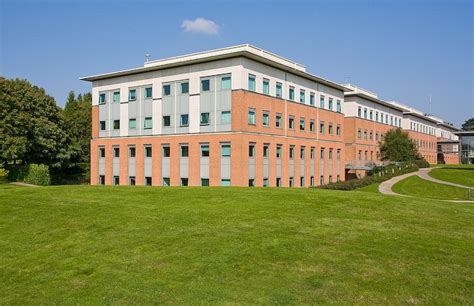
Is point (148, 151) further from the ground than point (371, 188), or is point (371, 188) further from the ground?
point (148, 151)

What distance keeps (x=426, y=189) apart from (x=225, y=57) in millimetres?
28738

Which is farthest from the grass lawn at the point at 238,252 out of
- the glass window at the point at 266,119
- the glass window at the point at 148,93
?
the glass window at the point at 148,93

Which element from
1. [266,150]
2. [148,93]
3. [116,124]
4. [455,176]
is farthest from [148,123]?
[455,176]

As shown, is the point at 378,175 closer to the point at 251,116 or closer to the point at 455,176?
the point at 455,176

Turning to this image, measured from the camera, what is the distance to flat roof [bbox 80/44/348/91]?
43188 mm

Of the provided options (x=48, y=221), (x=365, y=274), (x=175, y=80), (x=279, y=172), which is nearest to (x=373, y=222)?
(x=365, y=274)

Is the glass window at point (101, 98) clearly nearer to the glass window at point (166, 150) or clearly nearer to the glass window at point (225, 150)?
the glass window at point (166, 150)

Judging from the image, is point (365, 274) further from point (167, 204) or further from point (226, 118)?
point (226, 118)

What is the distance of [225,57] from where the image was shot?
43188 mm

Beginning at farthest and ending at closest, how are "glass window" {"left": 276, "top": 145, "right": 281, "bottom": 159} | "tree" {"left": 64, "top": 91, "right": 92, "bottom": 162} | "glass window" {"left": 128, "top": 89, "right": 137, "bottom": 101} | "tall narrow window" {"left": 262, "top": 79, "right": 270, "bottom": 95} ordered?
"tree" {"left": 64, "top": 91, "right": 92, "bottom": 162}, "glass window" {"left": 128, "top": 89, "right": 137, "bottom": 101}, "glass window" {"left": 276, "top": 145, "right": 281, "bottom": 159}, "tall narrow window" {"left": 262, "top": 79, "right": 270, "bottom": 95}

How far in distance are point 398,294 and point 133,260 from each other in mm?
7113

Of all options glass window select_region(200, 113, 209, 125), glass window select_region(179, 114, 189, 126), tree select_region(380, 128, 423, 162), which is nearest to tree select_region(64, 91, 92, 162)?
glass window select_region(179, 114, 189, 126)

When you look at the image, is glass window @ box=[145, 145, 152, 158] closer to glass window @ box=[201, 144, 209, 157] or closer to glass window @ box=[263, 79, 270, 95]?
glass window @ box=[201, 144, 209, 157]

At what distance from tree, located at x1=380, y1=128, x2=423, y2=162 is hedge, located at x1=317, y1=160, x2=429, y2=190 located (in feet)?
6.57
